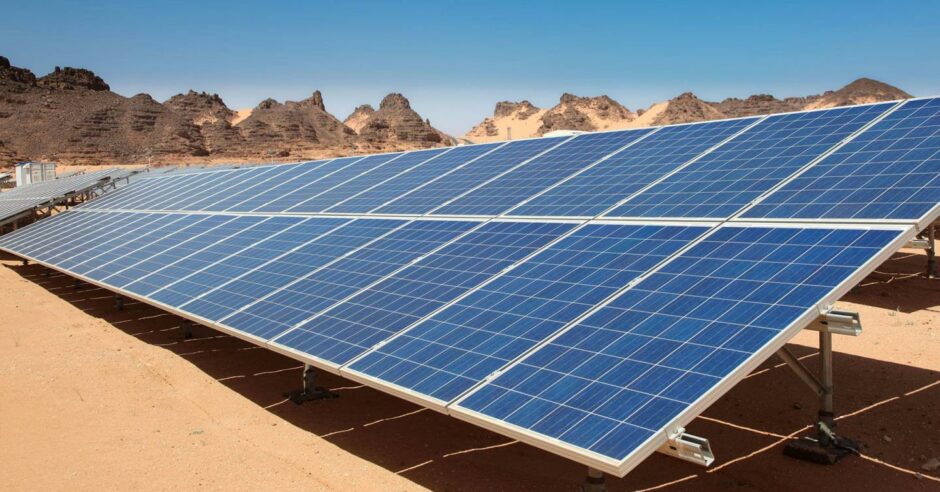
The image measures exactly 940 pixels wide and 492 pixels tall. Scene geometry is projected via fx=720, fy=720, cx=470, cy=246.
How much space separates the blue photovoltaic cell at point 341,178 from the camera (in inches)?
741

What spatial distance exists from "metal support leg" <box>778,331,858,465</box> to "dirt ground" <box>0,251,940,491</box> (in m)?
0.15

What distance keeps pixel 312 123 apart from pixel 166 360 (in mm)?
145122

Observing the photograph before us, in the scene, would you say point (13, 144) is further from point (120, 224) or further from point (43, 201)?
point (120, 224)

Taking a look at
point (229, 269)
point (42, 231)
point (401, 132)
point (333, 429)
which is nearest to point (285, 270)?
point (229, 269)

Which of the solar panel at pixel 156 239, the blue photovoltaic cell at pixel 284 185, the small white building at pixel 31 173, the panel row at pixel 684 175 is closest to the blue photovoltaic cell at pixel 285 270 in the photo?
the panel row at pixel 684 175

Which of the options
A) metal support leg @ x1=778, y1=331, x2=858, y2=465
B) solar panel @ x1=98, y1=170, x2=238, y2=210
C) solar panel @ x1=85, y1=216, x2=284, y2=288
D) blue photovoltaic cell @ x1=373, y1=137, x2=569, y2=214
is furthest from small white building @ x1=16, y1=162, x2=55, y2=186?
metal support leg @ x1=778, y1=331, x2=858, y2=465

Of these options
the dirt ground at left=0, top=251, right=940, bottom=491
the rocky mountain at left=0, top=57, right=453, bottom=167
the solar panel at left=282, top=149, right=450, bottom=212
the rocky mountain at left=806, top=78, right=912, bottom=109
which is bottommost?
the dirt ground at left=0, top=251, right=940, bottom=491

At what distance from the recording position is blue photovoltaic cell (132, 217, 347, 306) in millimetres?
14594

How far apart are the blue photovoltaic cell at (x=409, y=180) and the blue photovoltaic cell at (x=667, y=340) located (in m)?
9.40

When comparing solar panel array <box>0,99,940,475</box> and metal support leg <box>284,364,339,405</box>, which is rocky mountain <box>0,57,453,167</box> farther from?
metal support leg <box>284,364,339,405</box>

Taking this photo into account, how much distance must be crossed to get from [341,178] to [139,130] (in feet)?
411

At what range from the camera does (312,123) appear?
155m

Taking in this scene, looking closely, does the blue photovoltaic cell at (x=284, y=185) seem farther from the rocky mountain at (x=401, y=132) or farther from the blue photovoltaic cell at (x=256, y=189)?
the rocky mountain at (x=401, y=132)

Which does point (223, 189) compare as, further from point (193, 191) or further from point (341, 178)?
point (341, 178)
